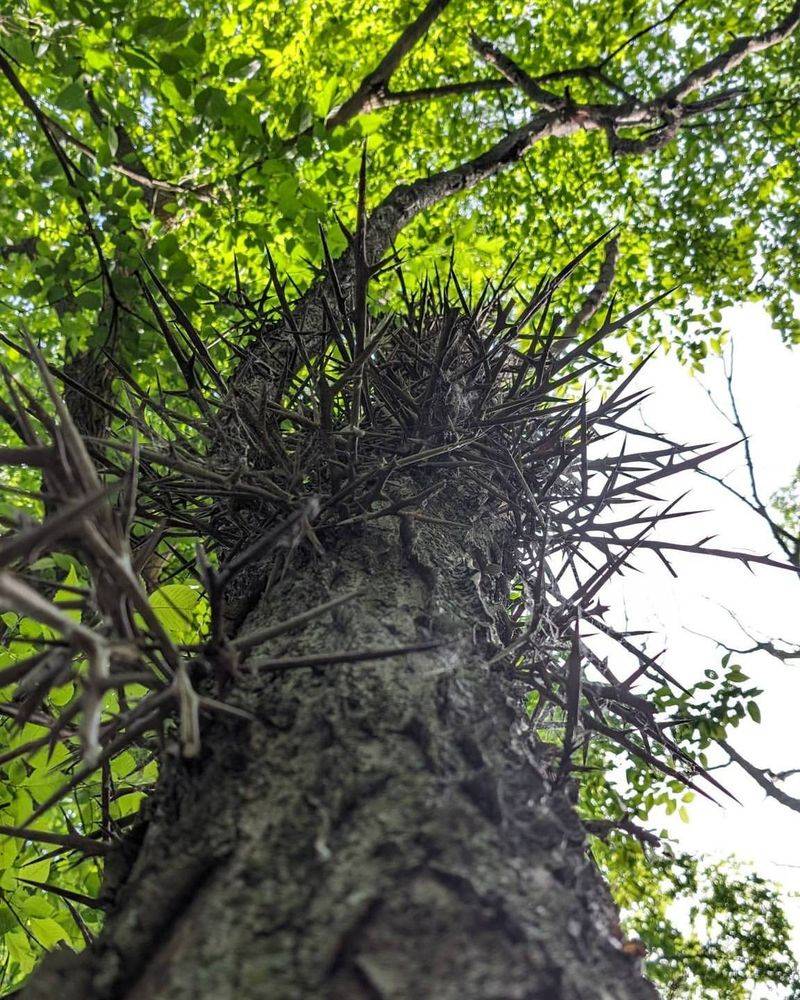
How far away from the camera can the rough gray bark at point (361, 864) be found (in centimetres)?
54

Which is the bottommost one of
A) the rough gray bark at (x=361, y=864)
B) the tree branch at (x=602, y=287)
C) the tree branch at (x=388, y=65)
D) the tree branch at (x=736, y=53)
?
the rough gray bark at (x=361, y=864)

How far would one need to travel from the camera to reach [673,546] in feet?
4.72

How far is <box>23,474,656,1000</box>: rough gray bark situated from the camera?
0.54m

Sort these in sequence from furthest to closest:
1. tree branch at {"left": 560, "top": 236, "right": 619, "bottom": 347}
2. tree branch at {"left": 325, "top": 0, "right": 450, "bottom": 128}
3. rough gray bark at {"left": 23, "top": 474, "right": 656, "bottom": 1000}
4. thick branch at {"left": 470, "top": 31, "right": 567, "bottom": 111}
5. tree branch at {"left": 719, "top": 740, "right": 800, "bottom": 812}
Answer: tree branch at {"left": 325, "top": 0, "right": 450, "bottom": 128}
thick branch at {"left": 470, "top": 31, "right": 567, "bottom": 111}
tree branch at {"left": 560, "top": 236, "right": 619, "bottom": 347}
tree branch at {"left": 719, "top": 740, "right": 800, "bottom": 812}
rough gray bark at {"left": 23, "top": 474, "right": 656, "bottom": 1000}

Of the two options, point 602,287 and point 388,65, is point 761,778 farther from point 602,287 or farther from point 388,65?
point 388,65

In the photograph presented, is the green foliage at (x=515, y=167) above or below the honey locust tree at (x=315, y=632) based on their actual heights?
above

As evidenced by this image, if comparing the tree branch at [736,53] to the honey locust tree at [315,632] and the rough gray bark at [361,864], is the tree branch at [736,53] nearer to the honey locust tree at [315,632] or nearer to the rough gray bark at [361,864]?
the honey locust tree at [315,632]

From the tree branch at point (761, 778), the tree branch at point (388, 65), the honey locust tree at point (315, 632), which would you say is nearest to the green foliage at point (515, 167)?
the tree branch at point (388, 65)

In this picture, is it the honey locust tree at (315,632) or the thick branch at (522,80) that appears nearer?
the honey locust tree at (315,632)

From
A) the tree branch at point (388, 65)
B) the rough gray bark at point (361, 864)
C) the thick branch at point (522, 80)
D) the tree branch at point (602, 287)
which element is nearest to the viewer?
the rough gray bark at point (361, 864)

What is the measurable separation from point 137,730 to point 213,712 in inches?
7.0

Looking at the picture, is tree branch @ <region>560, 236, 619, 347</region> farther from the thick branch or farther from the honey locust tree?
the thick branch

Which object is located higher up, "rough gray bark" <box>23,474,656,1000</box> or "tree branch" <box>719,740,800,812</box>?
"tree branch" <box>719,740,800,812</box>

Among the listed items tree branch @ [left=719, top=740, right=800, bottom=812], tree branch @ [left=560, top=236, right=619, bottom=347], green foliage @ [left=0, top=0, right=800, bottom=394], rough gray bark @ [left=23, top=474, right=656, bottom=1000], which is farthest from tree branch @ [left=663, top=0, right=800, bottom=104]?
rough gray bark @ [left=23, top=474, right=656, bottom=1000]
